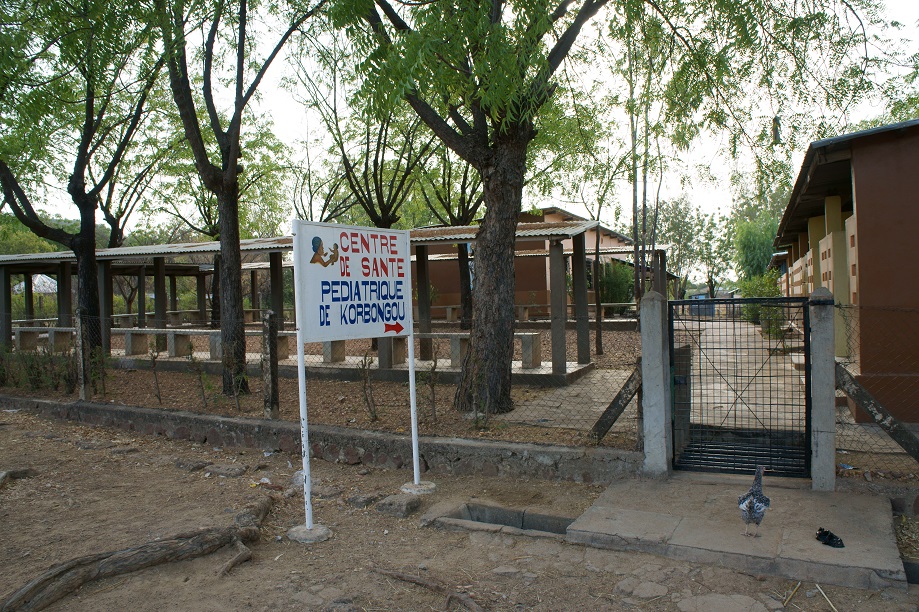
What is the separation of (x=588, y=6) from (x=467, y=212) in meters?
14.0

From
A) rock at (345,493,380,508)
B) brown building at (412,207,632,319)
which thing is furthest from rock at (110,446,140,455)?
brown building at (412,207,632,319)

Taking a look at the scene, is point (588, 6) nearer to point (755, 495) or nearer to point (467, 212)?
point (755, 495)

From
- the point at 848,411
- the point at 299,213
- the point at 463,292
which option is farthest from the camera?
the point at 299,213

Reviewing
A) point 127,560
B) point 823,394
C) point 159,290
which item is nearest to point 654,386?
A: point 823,394

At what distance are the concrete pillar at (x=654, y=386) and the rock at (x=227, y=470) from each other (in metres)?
3.87

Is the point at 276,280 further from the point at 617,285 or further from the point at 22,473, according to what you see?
the point at 617,285

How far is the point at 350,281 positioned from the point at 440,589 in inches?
99.6

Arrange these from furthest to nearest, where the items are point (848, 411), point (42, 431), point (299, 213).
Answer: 1. point (299, 213)
2. point (42, 431)
3. point (848, 411)

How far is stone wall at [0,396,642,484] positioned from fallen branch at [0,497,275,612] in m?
1.98

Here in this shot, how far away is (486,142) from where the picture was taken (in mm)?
7891

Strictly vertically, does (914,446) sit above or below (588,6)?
below

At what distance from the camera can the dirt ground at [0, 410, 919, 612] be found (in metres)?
3.76

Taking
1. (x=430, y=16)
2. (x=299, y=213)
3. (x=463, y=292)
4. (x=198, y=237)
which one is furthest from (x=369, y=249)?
(x=198, y=237)

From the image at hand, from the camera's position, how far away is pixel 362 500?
5.65m
